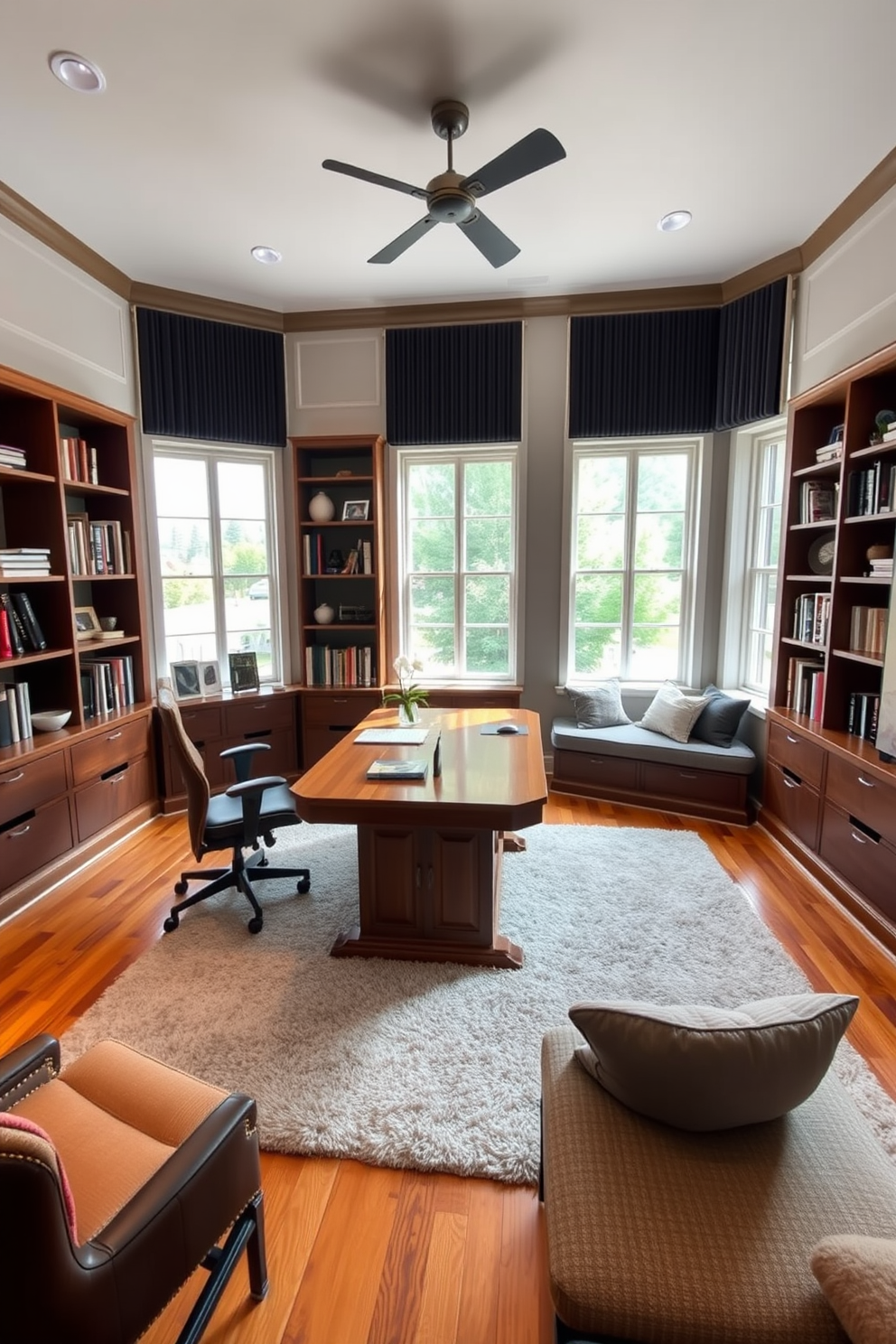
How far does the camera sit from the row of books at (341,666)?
178 inches

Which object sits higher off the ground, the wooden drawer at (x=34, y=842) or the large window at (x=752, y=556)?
the large window at (x=752, y=556)

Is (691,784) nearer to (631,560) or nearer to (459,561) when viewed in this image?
(631,560)

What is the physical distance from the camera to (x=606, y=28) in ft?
6.90

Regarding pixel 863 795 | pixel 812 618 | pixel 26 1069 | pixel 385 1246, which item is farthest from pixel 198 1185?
pixel 812 618

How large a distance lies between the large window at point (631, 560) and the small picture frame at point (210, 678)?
98.7 inches

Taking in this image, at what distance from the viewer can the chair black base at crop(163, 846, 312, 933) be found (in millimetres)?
2736

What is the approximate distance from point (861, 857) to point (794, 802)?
2.06ft

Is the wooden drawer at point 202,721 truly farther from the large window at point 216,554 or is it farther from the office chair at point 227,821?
the office chair at point 227,821

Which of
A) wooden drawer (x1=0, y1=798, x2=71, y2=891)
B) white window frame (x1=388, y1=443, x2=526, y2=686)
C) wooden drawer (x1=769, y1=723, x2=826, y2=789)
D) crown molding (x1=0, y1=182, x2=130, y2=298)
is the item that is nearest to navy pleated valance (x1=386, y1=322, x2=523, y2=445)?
white window frame (x1=388, y1=443, x2=526, y2=686)

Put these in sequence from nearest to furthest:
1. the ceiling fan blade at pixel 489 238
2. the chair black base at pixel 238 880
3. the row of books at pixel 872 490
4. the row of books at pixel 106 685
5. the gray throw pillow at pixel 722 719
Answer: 1. the ceiling fan blade at pixel 489 238
2. the chair black base at pixel 238 880
3. the row of books at pixel 872 490
4. the row of books at pixel 106 685
5. the gray throw pillow at pixel 722 719

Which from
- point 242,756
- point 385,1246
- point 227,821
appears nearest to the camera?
point 385,1246

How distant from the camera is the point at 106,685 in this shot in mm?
3707

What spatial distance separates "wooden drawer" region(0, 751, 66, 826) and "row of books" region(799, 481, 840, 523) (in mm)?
4162

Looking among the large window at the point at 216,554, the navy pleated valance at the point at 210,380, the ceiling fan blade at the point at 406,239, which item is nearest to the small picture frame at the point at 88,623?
the large window at the point at 216,554
